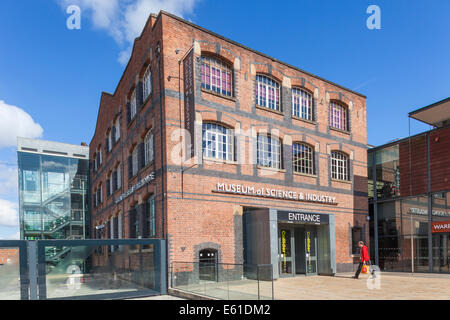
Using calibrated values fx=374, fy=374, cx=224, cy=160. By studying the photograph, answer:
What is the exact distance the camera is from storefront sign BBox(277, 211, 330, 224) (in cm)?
1595

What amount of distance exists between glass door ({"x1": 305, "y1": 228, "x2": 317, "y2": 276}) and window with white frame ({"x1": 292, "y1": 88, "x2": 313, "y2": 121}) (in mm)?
5889

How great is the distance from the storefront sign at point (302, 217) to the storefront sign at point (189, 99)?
4831mm

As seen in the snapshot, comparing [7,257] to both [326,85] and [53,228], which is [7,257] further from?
[53,228]

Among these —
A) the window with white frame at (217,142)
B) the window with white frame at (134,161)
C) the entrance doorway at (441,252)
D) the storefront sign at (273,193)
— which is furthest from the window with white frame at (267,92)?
the entrance doorway at (441,252)

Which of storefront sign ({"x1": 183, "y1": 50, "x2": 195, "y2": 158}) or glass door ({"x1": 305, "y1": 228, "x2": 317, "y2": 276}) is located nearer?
storefront sign ({"x1": 183, "y1": 50, "x2": 195, "y2": 158})

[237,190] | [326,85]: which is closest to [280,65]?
[326,85]

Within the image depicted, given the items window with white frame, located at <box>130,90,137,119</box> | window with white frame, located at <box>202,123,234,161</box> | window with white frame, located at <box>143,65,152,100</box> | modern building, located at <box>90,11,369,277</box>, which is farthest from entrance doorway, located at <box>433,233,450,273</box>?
window with white frame, located at <box>130,90,137,119</box>

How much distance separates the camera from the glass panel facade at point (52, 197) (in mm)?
31062

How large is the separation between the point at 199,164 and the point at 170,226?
8.93 feet

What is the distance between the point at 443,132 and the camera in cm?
1884

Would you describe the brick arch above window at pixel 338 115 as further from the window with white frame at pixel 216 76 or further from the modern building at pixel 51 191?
the modern building at pixel 51 191

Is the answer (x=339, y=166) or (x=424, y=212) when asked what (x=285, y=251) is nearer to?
(x=339, y=166)

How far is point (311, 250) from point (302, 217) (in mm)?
2341

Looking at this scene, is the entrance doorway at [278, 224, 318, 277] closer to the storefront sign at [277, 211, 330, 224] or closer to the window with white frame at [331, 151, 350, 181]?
the storefront sign at [277, 211, 330, 224]
